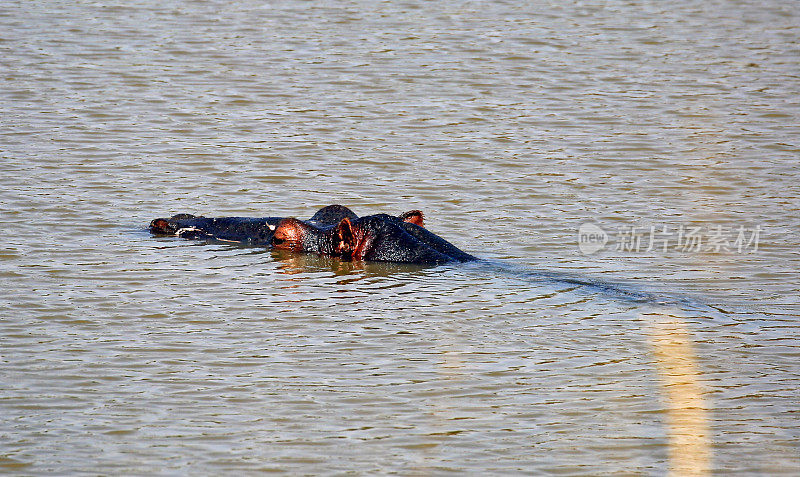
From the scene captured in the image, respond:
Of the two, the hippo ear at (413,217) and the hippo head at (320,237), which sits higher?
the hippo ear at (413,217)

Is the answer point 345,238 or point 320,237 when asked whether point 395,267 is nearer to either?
point 345,238

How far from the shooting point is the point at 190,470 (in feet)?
18.5

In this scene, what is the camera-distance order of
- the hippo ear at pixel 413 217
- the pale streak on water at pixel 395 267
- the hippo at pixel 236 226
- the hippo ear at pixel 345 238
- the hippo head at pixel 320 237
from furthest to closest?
the hippo at pixel 236 226 < the hippo ear at pixel 413 217 < the hippo head at pixel 320 237 < the hippo ear at pixel 345 238 < the pale streak on water at pixel 395 267

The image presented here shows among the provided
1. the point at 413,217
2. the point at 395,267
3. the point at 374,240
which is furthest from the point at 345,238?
the point at 413,217

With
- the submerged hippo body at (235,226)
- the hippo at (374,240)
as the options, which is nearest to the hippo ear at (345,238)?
the hippo at (374,240)

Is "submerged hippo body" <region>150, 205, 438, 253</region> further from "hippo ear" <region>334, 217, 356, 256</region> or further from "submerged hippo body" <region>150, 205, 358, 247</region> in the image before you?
"hippo ear" <region>334, 217, 356, 256</region>

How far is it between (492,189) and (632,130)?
3.15m

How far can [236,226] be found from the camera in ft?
34.1

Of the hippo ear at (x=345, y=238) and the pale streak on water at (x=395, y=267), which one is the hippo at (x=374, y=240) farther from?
the pale streak on water at (x=395, y=267)

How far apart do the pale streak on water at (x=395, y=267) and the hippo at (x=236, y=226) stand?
23cm

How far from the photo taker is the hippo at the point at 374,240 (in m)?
9.76

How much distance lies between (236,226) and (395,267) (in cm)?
158

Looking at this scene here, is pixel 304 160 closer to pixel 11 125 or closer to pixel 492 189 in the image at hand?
pixel 492 189

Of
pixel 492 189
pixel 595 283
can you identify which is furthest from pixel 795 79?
pixel 595 283
